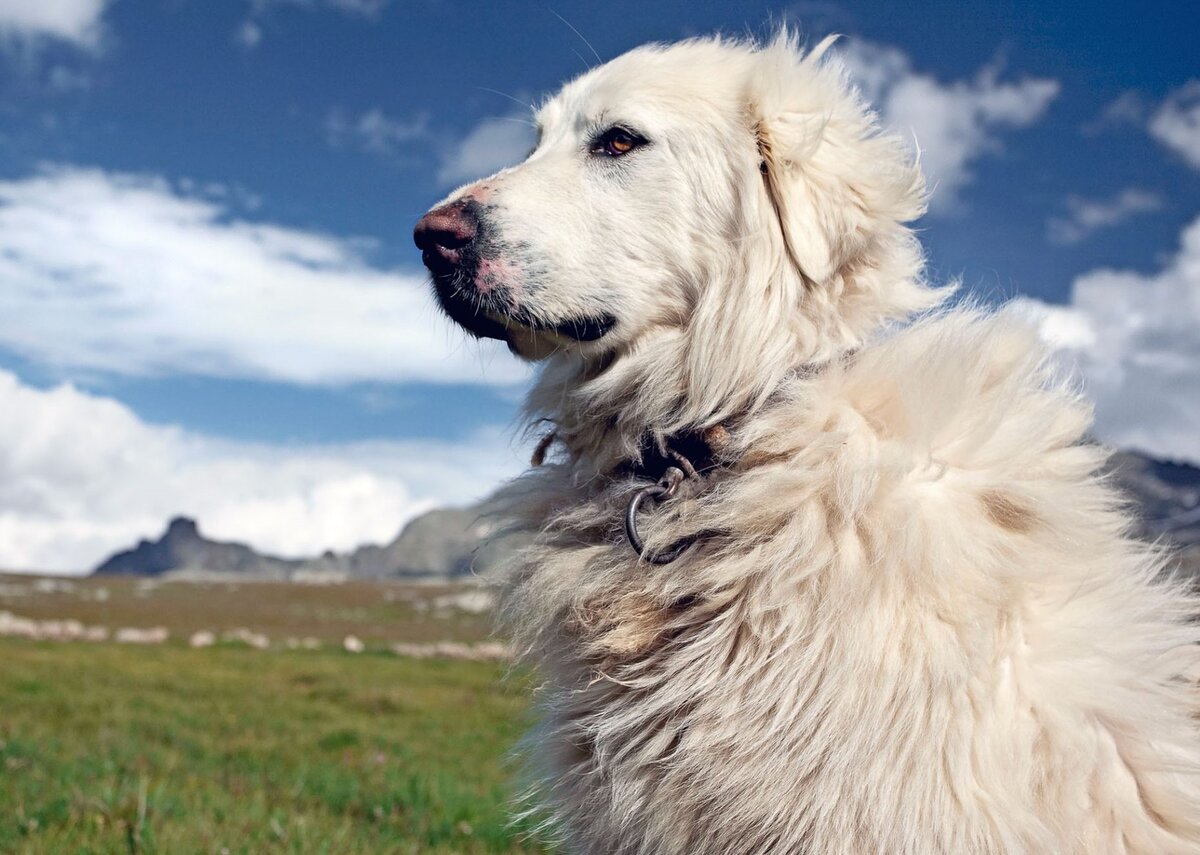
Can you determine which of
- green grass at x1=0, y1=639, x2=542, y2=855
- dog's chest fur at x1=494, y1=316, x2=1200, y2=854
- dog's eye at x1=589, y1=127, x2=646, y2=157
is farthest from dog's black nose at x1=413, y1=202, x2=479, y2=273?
green grass at x1=0, y1=639, x2=542, y2=855

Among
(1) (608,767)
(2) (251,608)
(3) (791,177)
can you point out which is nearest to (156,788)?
(1) (608,767)

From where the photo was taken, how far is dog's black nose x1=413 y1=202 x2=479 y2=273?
3041mm

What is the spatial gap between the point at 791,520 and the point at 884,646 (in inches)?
16.2

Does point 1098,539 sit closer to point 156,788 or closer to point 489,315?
point 489,315

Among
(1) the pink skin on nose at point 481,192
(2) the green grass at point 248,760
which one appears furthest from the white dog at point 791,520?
(2) the green grass at point 248,760

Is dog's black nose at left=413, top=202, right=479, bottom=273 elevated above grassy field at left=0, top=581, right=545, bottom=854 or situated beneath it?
elevated above

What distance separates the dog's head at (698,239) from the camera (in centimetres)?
304

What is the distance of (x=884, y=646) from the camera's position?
2.54 metres

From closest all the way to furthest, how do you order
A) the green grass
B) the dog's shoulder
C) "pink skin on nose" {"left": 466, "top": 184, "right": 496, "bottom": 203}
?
the dog's shoulder, "pink skin on nose" {"left": 466, "top": 184, "right": 496, "bottom": 203}, the green grass

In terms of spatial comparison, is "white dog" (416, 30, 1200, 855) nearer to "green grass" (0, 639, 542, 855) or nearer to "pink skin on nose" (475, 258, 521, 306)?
"pink skin on nose" (475, 258, 521, 306)

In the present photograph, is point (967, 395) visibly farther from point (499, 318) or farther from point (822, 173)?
point (499, 318)

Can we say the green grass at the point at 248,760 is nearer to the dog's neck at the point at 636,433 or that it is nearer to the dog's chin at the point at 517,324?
the dog's neck at the point at 636,433

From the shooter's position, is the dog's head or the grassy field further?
the grassy field

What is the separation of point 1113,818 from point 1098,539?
2.54ft
